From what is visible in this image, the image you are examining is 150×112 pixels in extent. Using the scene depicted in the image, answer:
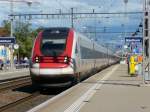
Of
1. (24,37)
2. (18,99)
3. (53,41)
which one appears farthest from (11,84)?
(24,37)

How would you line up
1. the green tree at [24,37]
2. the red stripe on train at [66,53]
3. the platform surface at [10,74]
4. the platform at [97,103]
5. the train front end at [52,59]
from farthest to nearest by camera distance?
the green tree at [24,37] < the platform surface at [10,74] < the red stripe on train at [66,53] < the train front end at [52,59] < the platform at [97,103]

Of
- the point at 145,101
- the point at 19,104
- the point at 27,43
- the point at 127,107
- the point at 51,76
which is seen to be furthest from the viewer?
the point at 27,43

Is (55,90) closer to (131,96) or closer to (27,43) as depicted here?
(131,96)

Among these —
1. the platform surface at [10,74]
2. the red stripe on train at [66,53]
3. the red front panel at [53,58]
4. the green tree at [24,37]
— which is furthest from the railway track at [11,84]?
the green tree at [24,37]

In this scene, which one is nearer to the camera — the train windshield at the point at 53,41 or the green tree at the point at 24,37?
the train windshield at the point at 53,41

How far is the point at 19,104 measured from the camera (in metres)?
20.4

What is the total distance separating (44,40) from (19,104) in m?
4.86

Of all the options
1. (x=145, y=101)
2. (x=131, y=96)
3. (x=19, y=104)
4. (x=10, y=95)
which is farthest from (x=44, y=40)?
(x=145, y=101)

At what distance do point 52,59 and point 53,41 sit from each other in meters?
1.31

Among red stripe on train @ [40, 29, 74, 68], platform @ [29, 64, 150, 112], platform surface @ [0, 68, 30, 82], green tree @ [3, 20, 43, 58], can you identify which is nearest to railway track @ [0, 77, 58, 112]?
red stripe on train @ [40, 29, 74, 68]

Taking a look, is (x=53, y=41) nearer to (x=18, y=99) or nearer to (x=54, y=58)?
(x=54, y=58)

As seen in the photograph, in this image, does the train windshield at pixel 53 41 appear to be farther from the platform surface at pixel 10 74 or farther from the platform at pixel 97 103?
the platform surface at pixel 10 74

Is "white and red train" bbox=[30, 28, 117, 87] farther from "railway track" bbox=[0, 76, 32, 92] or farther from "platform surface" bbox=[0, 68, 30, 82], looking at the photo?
"platform surface" bbox=[0, 68, 30, 82]

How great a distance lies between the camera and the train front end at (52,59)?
75.1ft
